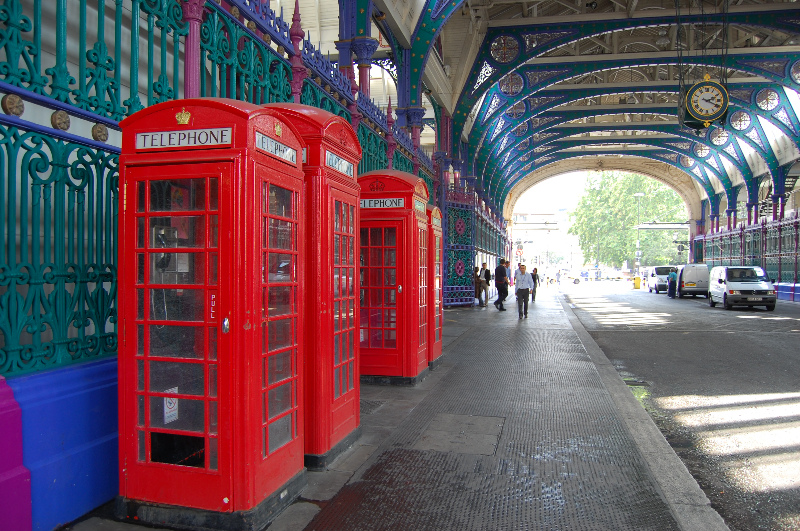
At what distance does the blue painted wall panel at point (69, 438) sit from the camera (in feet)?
10.9

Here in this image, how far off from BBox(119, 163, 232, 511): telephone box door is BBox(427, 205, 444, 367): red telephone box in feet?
16.9

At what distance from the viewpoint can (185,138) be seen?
3475mm

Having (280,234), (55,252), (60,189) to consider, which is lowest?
(55,252)

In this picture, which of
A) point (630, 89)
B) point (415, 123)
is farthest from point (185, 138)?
point (630, 89)

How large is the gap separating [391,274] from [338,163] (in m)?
2.76

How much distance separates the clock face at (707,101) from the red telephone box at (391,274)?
10614 mm

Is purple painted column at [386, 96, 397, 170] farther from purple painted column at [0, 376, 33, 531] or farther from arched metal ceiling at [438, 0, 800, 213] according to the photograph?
arched metal ceiling at [438, 0, 800, 213]

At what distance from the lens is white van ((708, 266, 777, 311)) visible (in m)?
21.6

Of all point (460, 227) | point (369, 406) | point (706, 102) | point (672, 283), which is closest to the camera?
point (369, 406)

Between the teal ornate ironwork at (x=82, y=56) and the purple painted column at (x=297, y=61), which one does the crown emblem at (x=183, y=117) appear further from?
the purple painted column at (x=297, y=61)

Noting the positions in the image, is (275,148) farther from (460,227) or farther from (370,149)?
(460,227)

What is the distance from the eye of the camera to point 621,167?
4628 centimetres

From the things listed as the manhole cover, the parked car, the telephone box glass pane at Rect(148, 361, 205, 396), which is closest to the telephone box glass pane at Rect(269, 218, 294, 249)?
the telephone box glass pane at Rect(148, 361, 205, 396)

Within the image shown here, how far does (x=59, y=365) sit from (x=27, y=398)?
389mm
